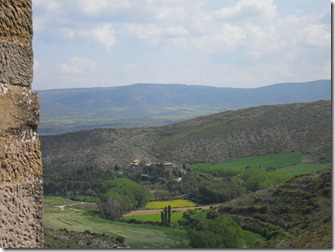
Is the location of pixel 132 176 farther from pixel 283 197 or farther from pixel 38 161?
pixel 38 161

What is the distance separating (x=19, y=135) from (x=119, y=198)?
43275 millimetres

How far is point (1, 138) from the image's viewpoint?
1.57m

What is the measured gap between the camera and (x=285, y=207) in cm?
3125

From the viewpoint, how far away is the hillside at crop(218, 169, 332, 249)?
26375 millimetres

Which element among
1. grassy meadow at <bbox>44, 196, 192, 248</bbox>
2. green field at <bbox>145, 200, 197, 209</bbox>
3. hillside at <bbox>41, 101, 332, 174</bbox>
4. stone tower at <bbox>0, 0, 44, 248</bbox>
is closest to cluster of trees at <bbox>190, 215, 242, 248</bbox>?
grassy meadow at <bbox>44, 196, 192, 248</bbox>

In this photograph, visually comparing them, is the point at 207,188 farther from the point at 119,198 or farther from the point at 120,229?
the point at 120,229

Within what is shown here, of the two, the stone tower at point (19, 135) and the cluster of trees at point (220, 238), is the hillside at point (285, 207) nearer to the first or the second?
the cluster of trees at point (220, 238)

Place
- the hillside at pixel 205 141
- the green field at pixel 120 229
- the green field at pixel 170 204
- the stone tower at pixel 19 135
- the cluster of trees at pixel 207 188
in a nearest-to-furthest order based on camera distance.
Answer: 1. the stone tower at pixel 19 135
2. the green field at pixel 120 229
3. the green field at pixel 170 204
4. the cluster of trees at pixel 207 188
5. the hillside at pixel 205 141

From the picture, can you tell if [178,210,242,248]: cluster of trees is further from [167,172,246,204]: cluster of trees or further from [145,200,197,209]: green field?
[167,172,246,204]: cluster of trees

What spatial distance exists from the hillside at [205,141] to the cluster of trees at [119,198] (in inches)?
688

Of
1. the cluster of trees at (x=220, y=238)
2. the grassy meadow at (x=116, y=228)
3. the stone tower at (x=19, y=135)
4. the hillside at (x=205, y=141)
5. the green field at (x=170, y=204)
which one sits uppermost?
the stone tower at (x=19, y=135)

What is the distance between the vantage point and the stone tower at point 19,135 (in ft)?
5.13

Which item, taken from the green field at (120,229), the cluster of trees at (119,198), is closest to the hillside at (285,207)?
the green field at (120,229)

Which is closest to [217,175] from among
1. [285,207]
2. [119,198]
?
[119,198]
